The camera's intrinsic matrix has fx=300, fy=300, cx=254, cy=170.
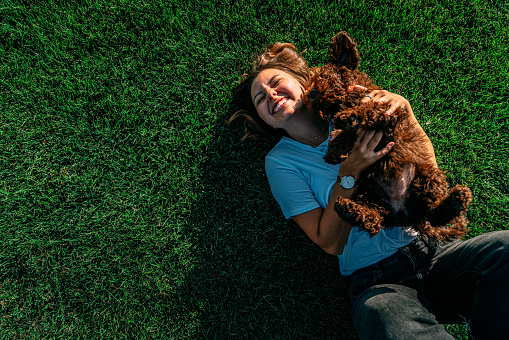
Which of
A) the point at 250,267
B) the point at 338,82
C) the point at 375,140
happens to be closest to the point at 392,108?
the point at 375,140

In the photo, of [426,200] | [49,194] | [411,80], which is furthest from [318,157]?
[49,194]

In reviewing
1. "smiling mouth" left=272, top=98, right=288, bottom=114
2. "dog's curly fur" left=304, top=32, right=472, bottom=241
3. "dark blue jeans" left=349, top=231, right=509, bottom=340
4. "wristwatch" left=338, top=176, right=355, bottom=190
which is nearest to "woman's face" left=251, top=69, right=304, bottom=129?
"smiling mouth" left=272, top=98, right=288, bottom=114

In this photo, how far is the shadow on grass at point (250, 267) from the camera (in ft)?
10.9

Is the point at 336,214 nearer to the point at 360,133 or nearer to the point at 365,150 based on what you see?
the point at 365,150

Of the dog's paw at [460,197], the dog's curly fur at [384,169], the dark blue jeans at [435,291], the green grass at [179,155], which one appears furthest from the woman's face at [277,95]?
the dark blue jeans at [435,291]

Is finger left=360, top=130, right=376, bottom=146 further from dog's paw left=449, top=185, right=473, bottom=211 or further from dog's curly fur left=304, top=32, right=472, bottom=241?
dog's paw left=449, top=185, right=473, bottom=211

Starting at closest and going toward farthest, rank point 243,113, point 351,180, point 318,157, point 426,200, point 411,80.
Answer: point 426,200 < point 351,180 < point 318,157 < point 243,113 < point 411,80

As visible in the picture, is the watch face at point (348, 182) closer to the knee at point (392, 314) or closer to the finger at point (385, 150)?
the finger at point (385, 150)

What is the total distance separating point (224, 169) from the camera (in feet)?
11.5

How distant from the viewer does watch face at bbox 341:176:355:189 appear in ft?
8.00

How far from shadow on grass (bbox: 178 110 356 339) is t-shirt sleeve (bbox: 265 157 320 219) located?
1.99ft

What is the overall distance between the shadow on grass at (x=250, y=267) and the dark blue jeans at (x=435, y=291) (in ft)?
2.25

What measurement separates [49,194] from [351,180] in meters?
3.28

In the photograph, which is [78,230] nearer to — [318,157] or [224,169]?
[224,169]
